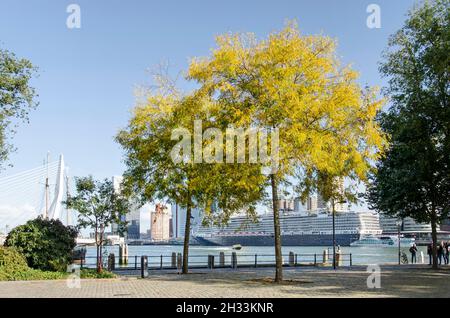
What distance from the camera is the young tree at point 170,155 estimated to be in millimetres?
25556

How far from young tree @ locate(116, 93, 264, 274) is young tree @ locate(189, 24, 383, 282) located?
1852 mm

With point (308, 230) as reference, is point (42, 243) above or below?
above

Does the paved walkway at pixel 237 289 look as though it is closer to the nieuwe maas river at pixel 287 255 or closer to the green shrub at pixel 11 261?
the green shrub at pixel 11 261

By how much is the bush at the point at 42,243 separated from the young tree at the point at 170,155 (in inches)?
184

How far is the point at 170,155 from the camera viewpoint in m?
27.7

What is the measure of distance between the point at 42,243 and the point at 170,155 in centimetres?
773

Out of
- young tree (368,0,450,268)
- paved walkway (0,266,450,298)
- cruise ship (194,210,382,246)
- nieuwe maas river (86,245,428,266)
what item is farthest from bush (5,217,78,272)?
cruise ship (194,210,382,246)

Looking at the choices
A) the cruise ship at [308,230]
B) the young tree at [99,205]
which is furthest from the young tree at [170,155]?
the cruise ship at [308,230]

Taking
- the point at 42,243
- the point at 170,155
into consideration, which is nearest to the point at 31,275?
the point at 42,243

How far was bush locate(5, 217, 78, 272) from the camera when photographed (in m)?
26.4

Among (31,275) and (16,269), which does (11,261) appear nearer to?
(16,269)
